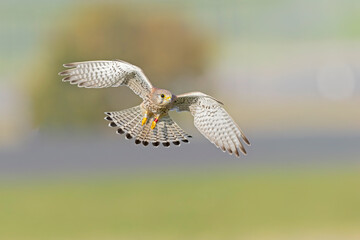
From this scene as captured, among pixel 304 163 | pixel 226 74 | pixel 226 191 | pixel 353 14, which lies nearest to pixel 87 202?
pixel 226 191

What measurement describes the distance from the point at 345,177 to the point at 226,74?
5579cm

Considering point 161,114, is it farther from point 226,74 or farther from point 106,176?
point 226,74

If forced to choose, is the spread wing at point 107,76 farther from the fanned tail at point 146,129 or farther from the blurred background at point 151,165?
the blurred background at point 151,165

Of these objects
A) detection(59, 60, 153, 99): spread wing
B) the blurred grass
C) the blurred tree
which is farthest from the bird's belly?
the blurred tree

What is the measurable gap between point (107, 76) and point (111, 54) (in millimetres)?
33755

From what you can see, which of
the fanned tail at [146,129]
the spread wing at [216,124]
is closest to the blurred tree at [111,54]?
the fanned tail at [146,129]

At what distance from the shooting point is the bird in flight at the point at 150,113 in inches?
339

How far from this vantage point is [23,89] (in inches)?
2534

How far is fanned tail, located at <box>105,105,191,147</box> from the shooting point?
28.5ft

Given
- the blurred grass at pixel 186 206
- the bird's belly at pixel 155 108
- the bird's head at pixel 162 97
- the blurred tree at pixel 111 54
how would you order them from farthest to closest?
the blurred tree at pixel 111 54
the blurred grass at pixel 186 206
the bird's belly at pixel 155 108
the bird's head at pixel 162 97

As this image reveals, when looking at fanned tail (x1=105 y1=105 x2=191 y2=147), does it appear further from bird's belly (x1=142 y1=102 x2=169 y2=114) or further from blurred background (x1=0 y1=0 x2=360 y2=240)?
blurred background (x1=0 y1=0 x2=360 y2=240)

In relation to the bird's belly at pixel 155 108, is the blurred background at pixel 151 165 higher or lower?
higher

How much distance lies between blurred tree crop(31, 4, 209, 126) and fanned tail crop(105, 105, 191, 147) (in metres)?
30.1

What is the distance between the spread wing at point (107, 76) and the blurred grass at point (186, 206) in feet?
54.3
